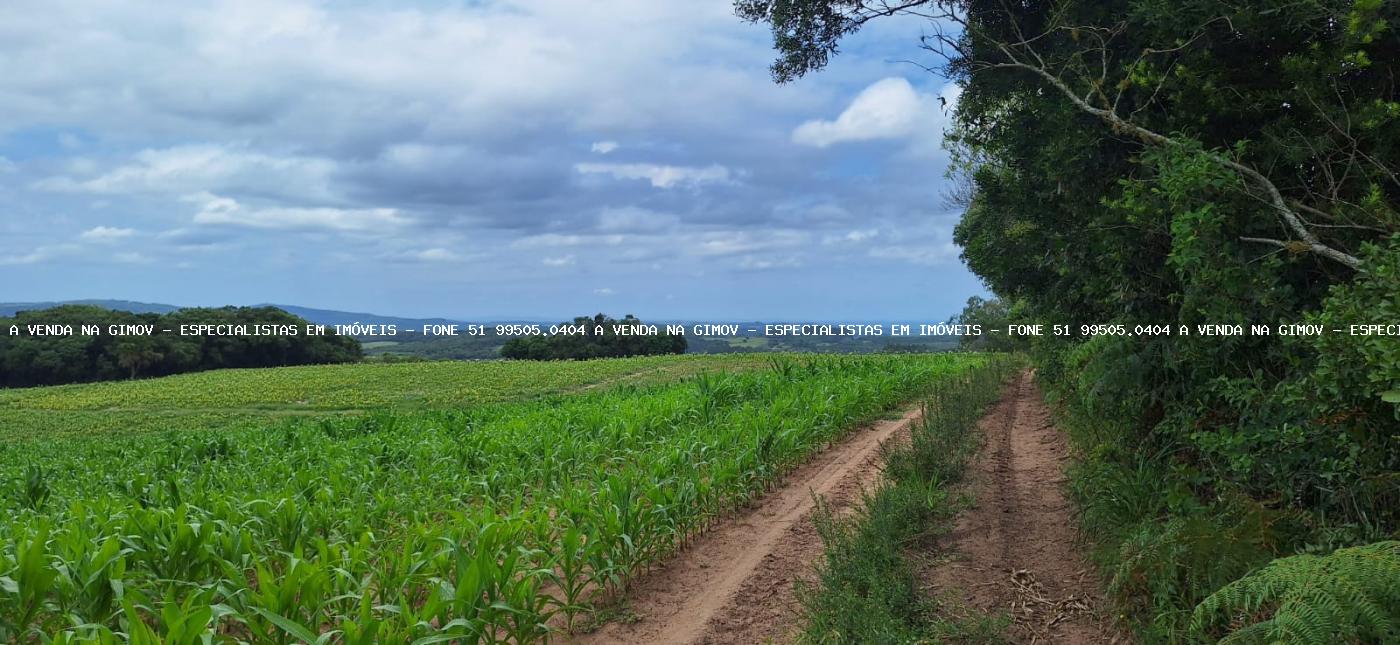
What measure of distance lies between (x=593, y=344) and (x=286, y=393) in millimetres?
31992

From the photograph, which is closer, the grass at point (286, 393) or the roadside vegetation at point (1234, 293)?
the roadside vegetation at point (1234, 293)

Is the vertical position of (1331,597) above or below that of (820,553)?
above

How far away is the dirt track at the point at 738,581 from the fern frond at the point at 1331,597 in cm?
244

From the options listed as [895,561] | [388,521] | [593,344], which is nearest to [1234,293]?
[895,561]

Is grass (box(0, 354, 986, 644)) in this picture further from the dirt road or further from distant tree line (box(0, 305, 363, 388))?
distant tree line (box(0, 305, 363, 388))

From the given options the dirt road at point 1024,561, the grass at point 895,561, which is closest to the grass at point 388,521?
the grass at point 895,561

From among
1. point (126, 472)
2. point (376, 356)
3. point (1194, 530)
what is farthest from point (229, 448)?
point (376, 356)

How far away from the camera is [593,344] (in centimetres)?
6000

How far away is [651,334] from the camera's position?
62656 mm

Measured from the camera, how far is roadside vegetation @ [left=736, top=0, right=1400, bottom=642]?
3.38 metres

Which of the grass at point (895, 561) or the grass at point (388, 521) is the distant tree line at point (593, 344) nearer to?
the grass at point (388, 521)

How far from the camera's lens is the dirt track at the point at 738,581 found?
462 centimetres

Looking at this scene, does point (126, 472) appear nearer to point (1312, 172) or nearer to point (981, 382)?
point (1312, 172)

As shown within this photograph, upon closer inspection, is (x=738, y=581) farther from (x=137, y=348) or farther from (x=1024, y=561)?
(x=137, y=348)
